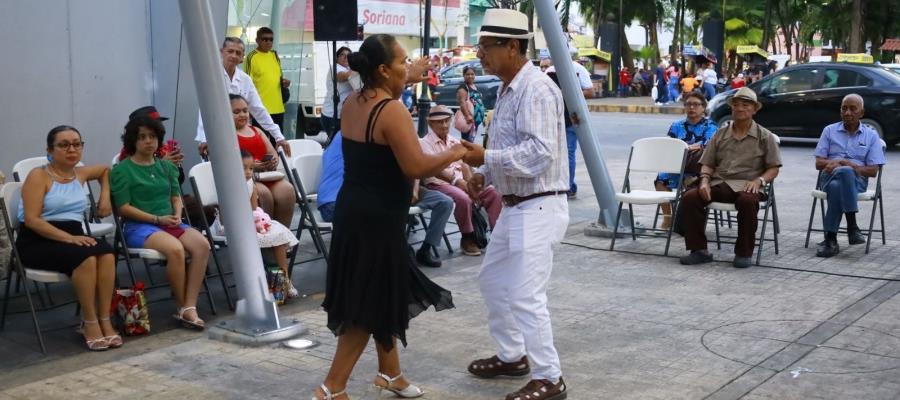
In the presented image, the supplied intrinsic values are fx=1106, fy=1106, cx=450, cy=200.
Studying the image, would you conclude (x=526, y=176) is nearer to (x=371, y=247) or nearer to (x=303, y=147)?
(x=371, y=247)

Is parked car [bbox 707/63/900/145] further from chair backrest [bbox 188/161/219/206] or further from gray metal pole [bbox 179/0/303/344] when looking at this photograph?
gray metal pole [bbox 179/0/303/344]

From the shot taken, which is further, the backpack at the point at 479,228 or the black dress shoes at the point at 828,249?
the backpack at the point at 479,228

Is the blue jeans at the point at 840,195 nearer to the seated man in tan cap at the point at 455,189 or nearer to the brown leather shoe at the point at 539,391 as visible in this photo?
the seated man in tan cap at the point at 455,189

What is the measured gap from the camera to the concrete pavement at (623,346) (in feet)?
17.6

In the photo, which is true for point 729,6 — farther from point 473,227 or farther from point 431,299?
point 431,299

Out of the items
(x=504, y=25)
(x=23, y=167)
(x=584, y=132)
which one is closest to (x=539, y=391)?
(x=504, y=25)

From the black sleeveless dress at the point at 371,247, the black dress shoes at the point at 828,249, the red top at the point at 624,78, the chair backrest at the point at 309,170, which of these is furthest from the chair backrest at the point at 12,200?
the red top at the point at 624,78

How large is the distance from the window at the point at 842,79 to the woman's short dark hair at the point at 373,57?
1566cm

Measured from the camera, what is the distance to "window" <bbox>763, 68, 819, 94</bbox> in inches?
755

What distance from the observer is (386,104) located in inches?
181

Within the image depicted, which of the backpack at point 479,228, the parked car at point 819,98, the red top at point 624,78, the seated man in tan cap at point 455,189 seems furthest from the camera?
the red top at point 624,78

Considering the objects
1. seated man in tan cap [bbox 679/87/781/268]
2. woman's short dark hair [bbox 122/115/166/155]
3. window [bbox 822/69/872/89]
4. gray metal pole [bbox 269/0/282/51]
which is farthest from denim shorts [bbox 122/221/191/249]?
window [bbox 822/69/872/89]

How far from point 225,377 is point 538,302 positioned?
1.70 metres

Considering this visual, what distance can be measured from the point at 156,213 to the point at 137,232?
208 millimetres
